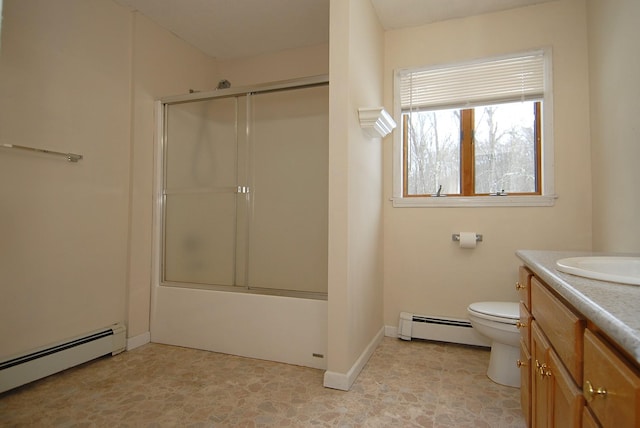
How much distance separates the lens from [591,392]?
0.70m

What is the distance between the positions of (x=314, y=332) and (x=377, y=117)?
4.61 ft

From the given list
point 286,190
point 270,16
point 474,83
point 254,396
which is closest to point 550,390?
point 254,396

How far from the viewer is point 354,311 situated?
2.10 meters

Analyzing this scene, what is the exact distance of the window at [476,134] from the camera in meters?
2.51

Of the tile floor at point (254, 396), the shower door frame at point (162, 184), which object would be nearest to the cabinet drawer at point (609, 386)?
the tile floor at point (254, 396)

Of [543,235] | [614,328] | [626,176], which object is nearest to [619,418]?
[614,328]

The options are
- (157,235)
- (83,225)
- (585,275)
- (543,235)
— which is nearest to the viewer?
(585,275)

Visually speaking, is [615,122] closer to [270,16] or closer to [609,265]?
[609,265]

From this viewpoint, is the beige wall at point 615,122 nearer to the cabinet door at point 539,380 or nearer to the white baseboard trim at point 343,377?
the cabinet door at point 539,380

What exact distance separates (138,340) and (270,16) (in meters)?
2.68

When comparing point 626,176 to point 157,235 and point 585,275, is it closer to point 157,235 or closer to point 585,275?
point 585,275

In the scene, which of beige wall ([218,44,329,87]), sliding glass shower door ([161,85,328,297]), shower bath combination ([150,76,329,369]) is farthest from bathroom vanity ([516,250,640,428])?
beige wall ([218,44,329,87])

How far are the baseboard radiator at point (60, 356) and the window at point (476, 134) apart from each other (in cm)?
231

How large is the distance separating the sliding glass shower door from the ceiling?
656mm
